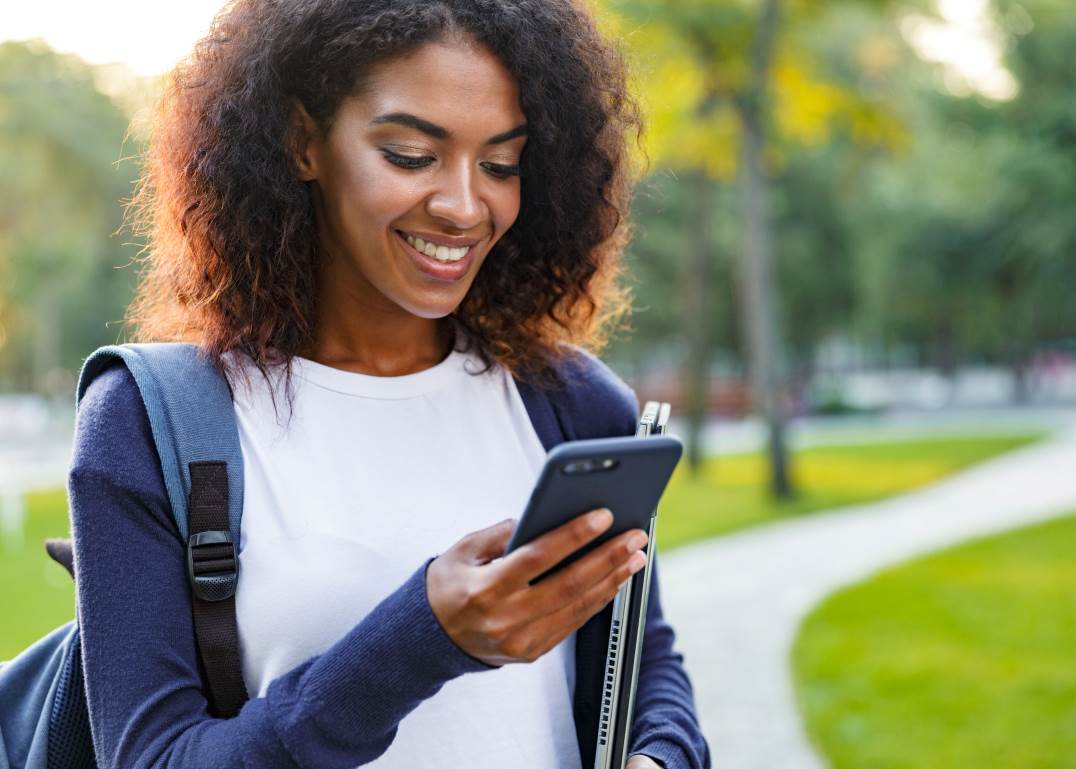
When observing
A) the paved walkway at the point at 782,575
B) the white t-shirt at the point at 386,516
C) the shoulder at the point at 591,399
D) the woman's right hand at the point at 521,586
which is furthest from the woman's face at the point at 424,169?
the paved walkway at the point at 782,575

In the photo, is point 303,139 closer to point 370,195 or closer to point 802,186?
point 370,195

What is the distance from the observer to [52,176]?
1950cm

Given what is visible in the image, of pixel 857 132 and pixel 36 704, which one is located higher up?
pixel 857 132

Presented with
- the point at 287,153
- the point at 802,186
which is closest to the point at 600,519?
the point at 287,153

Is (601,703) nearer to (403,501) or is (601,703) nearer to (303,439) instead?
(403,501)

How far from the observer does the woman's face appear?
1.66 m

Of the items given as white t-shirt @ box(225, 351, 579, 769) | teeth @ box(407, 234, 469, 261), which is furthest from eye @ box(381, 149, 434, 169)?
white t-shirt @ box(225, 351, 579, 769)

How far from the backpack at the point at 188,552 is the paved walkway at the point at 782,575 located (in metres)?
3.96

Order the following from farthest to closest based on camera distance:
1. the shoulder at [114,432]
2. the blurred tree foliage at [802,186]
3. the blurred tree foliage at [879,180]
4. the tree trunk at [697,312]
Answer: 1. the tree trunk at [697,312]
2. the blurred tree foliage at [802,186]
3. the blurred tree foliage at [879,180]
4. the shoulder at [114,432]

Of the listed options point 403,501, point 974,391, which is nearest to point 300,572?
point 403,501

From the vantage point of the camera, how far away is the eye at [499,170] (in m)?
1.74

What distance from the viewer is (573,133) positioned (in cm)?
197

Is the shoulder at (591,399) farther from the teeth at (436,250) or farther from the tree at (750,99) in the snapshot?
the tree at (750,99)

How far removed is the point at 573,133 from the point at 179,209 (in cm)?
64
